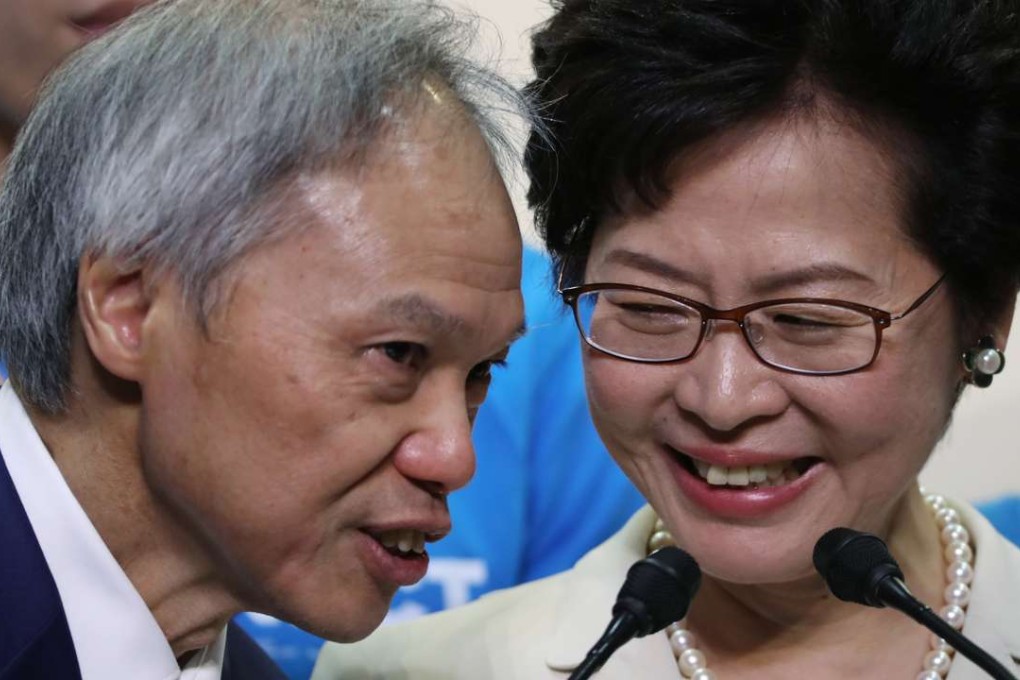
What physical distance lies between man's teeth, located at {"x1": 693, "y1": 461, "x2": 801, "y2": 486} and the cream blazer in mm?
242

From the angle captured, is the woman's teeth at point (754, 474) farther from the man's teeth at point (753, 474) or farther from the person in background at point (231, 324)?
the person in background at point (231, 324)

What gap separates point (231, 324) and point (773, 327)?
0.54 meters

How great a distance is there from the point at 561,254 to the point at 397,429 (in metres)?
0.41

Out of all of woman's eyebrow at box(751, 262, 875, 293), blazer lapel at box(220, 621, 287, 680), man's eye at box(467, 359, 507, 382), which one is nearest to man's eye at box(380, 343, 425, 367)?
man's eye at box(467, 359, 507, 382)

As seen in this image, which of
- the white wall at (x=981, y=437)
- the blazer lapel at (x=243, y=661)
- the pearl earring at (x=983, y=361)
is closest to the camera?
the pearl earring at (x=983, y=361)

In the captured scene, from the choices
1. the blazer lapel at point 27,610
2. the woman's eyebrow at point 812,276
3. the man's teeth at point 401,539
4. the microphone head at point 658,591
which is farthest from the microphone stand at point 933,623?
the blazer lapel at point 27,610

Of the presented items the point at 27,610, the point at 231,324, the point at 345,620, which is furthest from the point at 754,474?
the point at 27,610

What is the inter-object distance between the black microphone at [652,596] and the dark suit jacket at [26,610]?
46cm

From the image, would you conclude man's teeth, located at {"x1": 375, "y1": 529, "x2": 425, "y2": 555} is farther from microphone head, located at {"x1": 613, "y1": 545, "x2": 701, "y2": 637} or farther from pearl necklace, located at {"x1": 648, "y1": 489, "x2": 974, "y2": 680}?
pearl necklace, located at {"x1": 648, "y1": 489, "x2": 974, "y2": 680}

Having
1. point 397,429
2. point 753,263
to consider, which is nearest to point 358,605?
point 397,429

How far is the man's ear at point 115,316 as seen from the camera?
1.54m

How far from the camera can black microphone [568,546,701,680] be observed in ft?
5.08

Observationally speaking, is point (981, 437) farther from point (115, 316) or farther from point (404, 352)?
point (115, 316)

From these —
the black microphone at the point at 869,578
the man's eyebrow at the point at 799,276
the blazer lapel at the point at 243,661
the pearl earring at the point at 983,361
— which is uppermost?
the man's eyebrow at the point at 799,276
